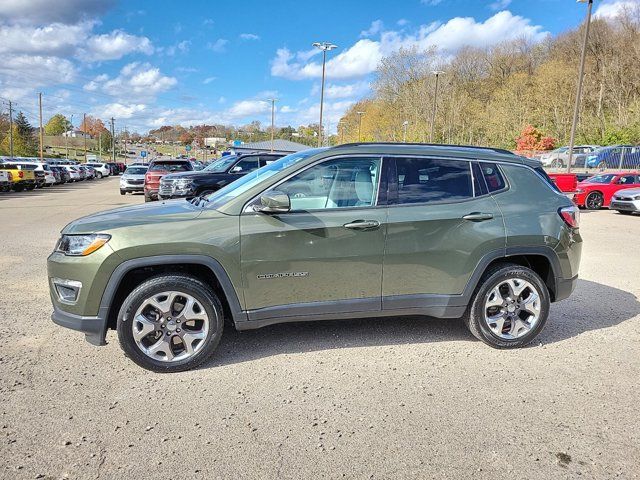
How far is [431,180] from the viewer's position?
411 cm

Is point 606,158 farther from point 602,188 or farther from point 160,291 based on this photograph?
point 160,291

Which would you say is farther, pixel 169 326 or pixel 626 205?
pixel 626 205

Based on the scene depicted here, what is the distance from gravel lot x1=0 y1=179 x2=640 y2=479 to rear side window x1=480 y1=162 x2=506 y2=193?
4.72ft

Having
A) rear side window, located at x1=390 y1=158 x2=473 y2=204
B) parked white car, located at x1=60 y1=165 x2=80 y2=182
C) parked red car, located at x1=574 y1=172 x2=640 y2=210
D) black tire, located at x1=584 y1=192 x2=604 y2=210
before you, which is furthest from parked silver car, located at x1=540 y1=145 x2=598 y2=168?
parked white car, located at x1=60 y1=165 x2=80 y2=182

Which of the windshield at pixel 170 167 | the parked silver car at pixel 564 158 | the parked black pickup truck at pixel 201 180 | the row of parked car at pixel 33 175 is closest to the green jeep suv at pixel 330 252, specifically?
the parked black pickup truck at pixel 201 180

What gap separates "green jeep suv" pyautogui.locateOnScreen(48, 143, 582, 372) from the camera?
11.7 ft

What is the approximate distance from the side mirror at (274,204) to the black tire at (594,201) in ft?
60.8

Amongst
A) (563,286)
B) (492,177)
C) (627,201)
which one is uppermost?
(492,177)

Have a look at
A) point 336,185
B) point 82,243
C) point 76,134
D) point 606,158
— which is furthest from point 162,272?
point 76,134

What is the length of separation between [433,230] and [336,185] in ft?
2.93

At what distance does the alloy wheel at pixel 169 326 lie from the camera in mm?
3596

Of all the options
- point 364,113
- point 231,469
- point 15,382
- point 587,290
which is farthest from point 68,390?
point 364,113

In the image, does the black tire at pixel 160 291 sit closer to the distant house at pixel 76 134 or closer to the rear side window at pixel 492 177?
the rear side window at pixel 492 177

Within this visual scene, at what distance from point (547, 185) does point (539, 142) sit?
4900cm
